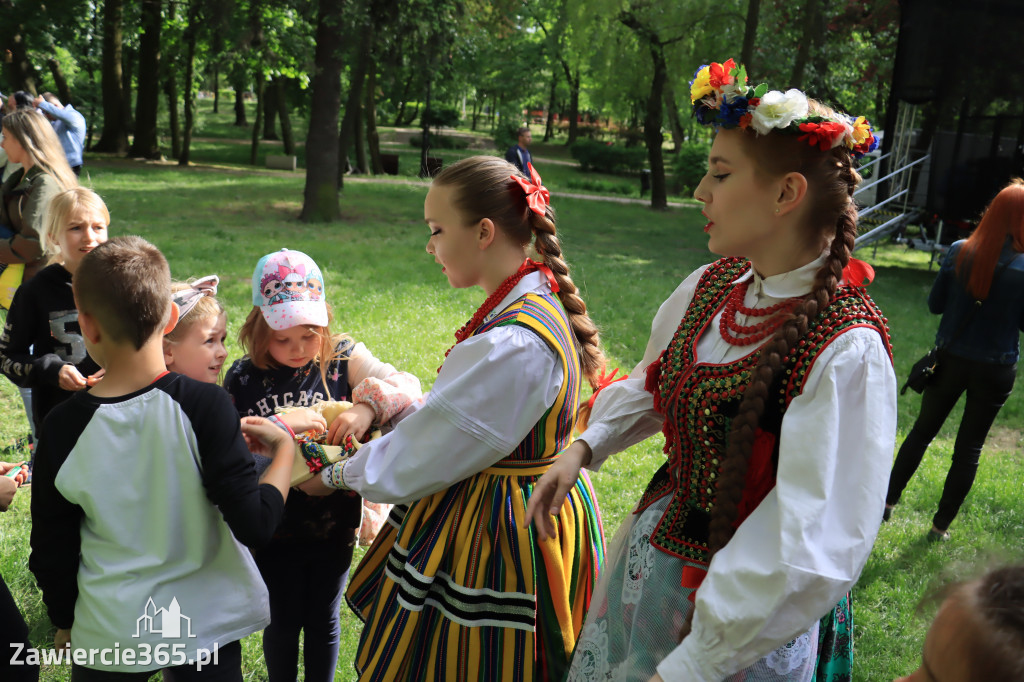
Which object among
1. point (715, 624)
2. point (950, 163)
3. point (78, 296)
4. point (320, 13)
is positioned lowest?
point (715, 624)

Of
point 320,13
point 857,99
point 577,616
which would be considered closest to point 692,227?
point 320,13

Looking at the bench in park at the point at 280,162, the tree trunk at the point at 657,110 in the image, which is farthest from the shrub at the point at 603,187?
the bench in park at the point at 280,162

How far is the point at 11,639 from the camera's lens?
2.08m

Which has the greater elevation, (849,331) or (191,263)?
(849,331)

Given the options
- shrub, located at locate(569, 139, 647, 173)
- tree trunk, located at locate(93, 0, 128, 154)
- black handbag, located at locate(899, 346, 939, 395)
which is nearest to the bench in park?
tree trunk, located at locate(93, 0, 128, 154)

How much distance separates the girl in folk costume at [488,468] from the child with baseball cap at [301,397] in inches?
15.0

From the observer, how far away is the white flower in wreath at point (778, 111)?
1469mm

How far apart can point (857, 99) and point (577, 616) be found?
2423 cm

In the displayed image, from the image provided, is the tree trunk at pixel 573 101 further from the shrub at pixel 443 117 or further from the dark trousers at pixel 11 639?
the dark trousers at pixel 11 639

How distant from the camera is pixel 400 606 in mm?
1991

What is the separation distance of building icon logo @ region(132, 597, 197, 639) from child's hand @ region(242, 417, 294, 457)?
46 cm

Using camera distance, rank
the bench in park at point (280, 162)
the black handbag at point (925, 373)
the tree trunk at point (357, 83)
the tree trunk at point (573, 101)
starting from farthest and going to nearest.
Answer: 1. the tree trunk at point (573, 101)
2. the bench in park at point (280, 162)
3. the tree trunk at point (357, 83)
4. the black handbag at point (925, 373)

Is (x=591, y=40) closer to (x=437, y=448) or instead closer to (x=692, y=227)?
(x=692, y=227)

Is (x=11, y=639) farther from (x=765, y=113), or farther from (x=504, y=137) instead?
(x=504, y=137)
